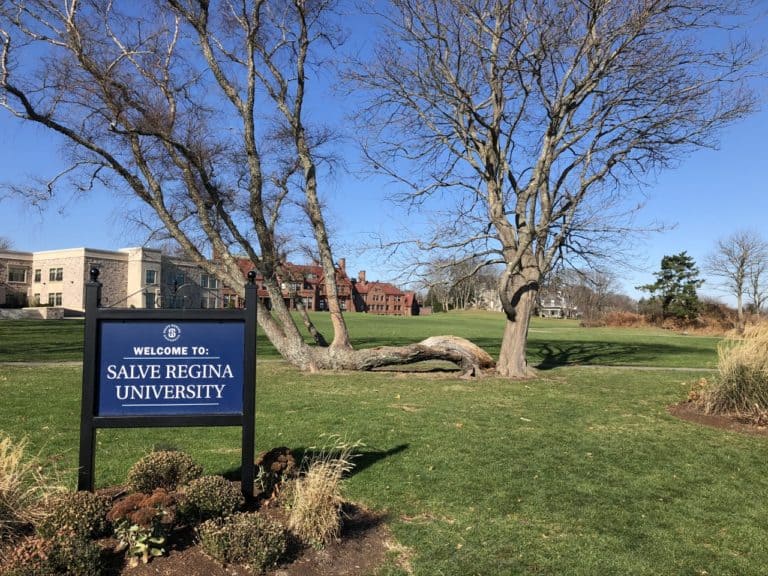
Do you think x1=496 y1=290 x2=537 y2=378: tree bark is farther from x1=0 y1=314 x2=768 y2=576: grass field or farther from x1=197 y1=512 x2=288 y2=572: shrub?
x1=197 y1=512 x2=288 y2=572: shrub

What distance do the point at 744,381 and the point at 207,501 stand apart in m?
8.84

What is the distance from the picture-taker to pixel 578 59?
13562 millimetres

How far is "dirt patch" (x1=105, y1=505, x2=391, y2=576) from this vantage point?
11.6ft

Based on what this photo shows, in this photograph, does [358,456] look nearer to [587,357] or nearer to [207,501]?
[207,501]

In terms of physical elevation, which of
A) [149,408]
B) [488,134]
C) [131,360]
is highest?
[488,134]

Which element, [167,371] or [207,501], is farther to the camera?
[167,371]

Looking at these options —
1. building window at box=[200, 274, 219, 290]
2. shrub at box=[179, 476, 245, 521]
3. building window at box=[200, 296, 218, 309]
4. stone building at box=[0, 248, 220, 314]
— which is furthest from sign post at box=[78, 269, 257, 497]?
building window at box=[200, 296, 218, 309]

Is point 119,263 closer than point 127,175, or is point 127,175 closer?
point 127,175

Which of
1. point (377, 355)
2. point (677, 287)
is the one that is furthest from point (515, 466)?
point (677, 287)

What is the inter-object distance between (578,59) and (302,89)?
7395mm

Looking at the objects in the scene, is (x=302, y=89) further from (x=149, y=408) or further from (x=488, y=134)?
Result: (x=149, y=408)

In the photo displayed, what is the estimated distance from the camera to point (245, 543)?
11.8 feet

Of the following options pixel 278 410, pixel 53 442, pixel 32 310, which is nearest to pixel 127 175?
pixel 278 410

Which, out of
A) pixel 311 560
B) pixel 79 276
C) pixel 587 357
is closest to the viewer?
pixel 311 560
